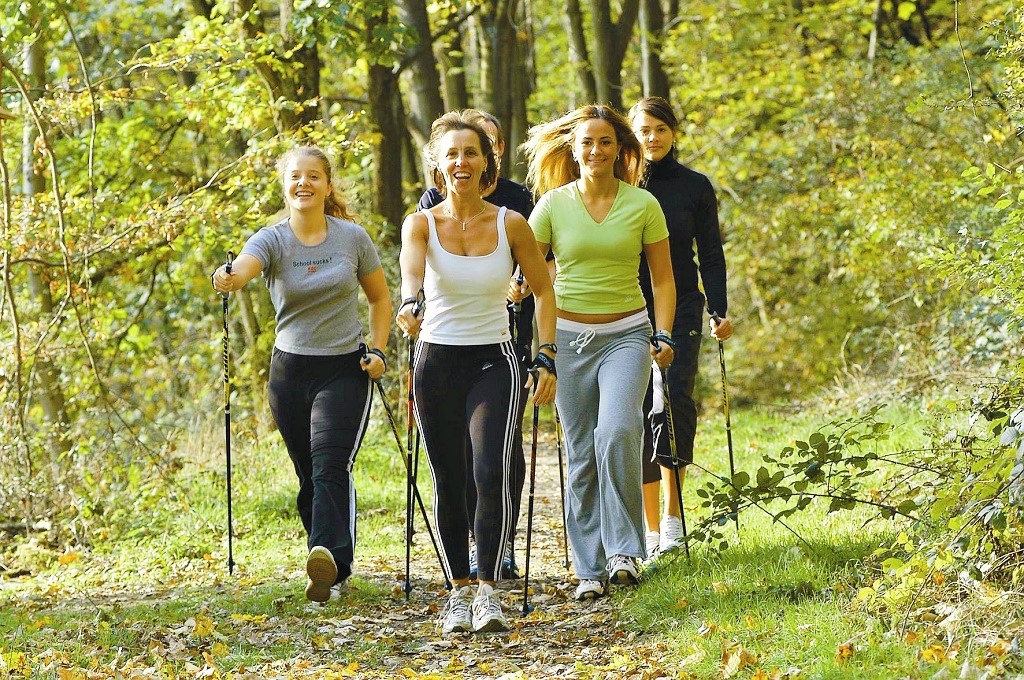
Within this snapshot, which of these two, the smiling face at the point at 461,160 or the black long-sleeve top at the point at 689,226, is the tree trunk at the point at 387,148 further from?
the smiling face at the point at 461,160

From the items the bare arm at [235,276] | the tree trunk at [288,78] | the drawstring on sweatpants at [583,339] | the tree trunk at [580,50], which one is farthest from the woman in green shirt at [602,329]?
the tree trunk at [580,50]

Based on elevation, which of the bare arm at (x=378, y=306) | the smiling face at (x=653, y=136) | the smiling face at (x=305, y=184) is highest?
the smiling face at (x=653, y=136)

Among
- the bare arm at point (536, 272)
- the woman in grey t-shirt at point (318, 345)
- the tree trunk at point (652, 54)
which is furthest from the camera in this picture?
the tree trunk at point (652, 54)

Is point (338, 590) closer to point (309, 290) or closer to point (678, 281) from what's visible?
point (309, 290)

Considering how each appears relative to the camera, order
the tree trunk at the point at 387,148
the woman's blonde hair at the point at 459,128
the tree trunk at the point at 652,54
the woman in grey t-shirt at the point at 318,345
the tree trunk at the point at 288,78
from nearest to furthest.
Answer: the woman's blonde hair at the point at 459,128
the woman in grey t-shirt at the point at 318,345
the tree trunk at the point at 288,78
the tree trunk at the point at 387,148
the tree trunk at the point at 652,54

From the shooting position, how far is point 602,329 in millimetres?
5969

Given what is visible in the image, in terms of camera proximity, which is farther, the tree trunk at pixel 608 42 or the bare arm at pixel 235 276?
the tree trunk at pixel 608 42

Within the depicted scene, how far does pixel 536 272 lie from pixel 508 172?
936 centimetres

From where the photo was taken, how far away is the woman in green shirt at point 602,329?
19.2 ft

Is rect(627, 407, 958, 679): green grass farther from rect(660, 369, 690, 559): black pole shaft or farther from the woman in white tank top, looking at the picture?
the woman in white tank top

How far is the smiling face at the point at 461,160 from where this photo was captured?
5609 millimetres

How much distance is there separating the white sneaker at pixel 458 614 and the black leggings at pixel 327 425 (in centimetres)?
63

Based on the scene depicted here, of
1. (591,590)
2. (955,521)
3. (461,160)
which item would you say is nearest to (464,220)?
(461,160)

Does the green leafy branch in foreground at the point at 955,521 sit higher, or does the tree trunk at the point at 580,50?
the tree trunk at the point at 580,50
